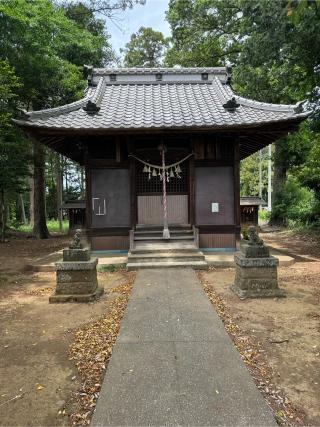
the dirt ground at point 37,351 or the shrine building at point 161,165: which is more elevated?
the shrine building at point 161,165

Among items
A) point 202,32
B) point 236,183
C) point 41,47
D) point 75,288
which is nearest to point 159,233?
point 236,183

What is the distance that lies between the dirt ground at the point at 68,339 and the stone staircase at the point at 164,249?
73cm

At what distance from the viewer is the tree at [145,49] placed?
100ft

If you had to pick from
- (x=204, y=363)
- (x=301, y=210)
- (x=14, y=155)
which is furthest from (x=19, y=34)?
(x=301, y=210)

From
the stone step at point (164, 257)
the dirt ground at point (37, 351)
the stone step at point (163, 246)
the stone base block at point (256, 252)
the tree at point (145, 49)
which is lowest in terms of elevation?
the dirt ground at point (37, 351)

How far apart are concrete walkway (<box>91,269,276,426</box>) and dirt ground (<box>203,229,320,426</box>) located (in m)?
0.40

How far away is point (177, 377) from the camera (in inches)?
118

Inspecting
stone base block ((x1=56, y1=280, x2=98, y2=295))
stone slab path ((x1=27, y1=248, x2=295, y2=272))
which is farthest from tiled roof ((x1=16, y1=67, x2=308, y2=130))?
stone base block ((x1=56, y1=280, x2=98, y2=295))

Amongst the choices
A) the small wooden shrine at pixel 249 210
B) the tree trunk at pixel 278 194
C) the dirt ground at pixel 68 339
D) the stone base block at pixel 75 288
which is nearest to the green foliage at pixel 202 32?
the tree trunk at pixel 278 194

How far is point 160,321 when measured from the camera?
4.51m

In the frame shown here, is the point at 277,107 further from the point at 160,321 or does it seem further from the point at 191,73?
the point at 160,321

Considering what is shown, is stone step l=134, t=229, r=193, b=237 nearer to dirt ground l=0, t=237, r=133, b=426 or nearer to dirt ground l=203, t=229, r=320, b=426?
dirt ground l=203, t=229, r=320, b=426

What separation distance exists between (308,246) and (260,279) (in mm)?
8054

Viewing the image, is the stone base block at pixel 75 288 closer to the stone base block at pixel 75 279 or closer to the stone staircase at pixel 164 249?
the stone base block at pixel 75 279
